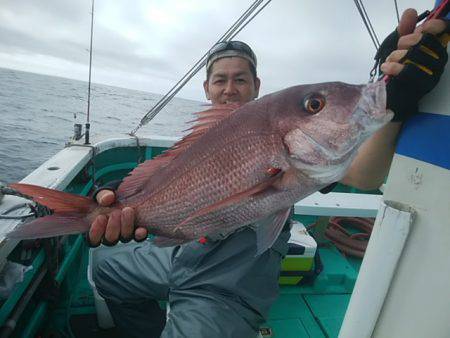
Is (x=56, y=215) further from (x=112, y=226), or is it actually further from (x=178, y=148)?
(x=178, y=148)

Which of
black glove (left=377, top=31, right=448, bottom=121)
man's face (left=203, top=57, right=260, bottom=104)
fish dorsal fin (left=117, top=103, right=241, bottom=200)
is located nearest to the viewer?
black glove (left=377, top=31, right=448, bottom=121)

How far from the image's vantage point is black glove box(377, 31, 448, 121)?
1213 millimetres

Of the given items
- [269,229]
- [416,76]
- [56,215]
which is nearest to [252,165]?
[269,229]

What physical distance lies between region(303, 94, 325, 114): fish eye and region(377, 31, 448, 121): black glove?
0.98ft

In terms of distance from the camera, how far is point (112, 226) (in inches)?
64.3

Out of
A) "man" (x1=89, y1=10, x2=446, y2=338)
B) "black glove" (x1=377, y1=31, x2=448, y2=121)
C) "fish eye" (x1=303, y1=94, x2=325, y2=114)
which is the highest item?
"black glove" (x1=377, y1=31, x2=448, y2=121)

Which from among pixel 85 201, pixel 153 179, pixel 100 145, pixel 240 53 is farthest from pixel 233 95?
pixel 100 145

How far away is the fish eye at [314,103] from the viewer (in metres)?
1.32

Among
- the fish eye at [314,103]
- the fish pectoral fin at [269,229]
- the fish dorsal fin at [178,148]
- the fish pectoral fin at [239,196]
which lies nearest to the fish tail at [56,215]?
the fish dorsal fin at [178,148]

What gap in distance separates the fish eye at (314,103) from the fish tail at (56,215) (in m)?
1.15

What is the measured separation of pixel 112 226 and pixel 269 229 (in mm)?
814

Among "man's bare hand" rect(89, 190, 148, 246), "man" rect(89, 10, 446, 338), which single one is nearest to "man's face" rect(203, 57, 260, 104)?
"man" rect(89, 10, 446, 338)

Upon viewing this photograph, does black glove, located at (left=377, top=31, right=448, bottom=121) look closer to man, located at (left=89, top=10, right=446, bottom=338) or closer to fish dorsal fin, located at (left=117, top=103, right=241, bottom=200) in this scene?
man, located at (left=89, top=10, right=446, bottom=338)

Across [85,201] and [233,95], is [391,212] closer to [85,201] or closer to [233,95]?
[85,201]
